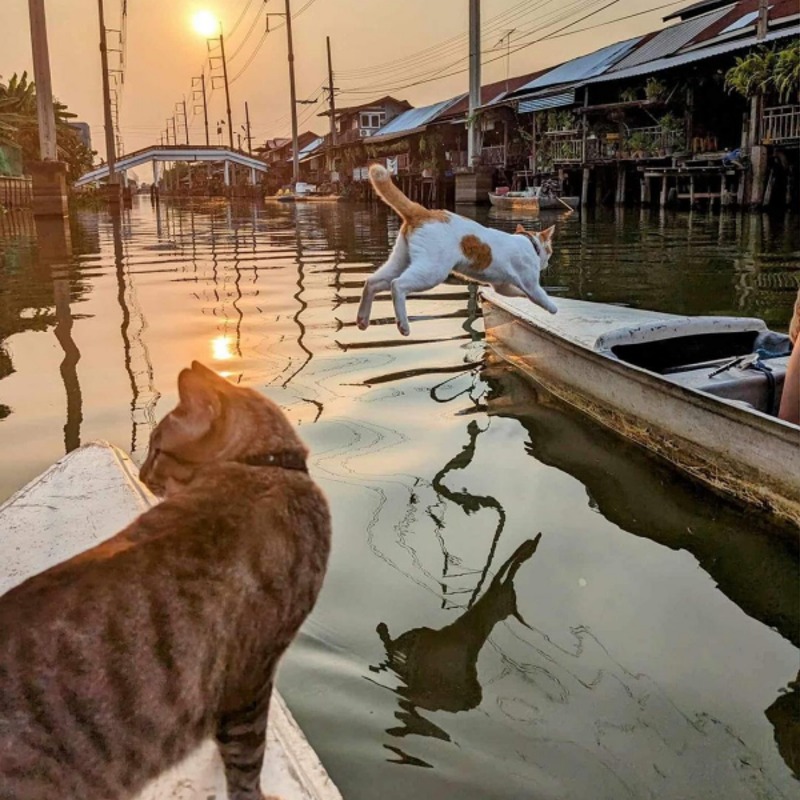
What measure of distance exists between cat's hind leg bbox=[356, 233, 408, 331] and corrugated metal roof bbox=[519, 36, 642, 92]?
107 ft

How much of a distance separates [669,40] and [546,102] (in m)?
5.22

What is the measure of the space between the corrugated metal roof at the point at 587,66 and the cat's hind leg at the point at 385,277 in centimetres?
3263

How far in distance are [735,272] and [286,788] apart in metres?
14.1

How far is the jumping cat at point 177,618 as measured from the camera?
1.68 m

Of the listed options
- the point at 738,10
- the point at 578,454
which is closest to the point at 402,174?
the point at 738,10

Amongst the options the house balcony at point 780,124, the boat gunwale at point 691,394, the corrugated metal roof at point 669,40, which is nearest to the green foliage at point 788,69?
the house balcony at point 780,124

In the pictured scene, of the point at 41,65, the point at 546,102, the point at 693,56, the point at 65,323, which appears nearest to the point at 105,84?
the point at 41,65

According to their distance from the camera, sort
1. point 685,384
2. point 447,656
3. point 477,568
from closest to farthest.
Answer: point 447,656 < point 477,568 < point 685,384

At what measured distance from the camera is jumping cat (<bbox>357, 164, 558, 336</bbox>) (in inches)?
198

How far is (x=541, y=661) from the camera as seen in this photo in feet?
12.0

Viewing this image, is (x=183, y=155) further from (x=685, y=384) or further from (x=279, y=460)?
(x=279, y=460)

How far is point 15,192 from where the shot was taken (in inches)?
1582

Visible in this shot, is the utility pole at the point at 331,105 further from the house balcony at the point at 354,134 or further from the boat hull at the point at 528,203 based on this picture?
the boat hull at the point at 528,203

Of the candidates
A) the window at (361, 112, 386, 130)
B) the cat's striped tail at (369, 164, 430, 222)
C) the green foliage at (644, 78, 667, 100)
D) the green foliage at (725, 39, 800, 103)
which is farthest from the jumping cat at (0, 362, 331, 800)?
the window at (361, 112, 386, 130)
